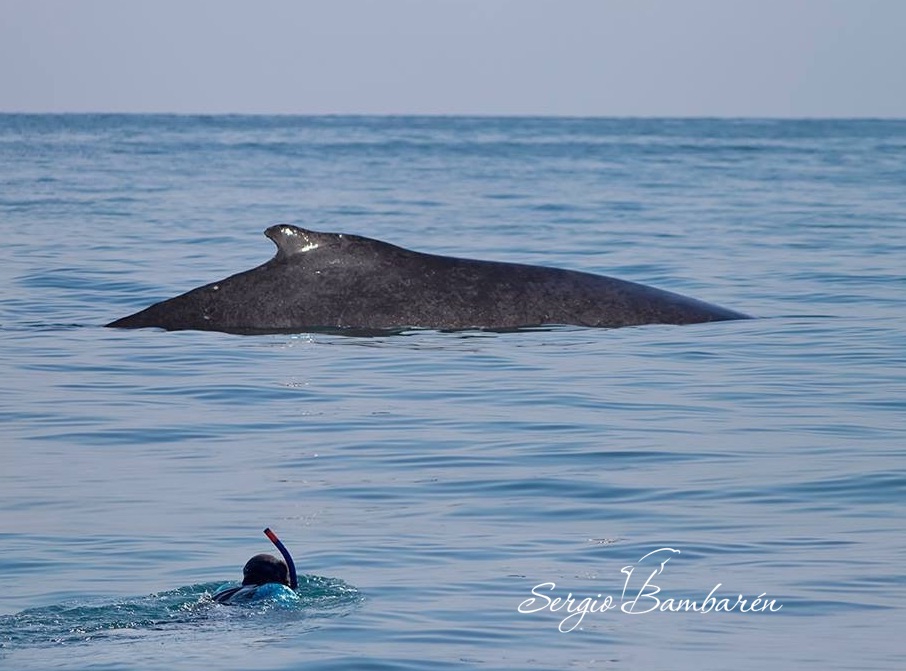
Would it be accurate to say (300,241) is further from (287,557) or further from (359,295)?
(287,557)

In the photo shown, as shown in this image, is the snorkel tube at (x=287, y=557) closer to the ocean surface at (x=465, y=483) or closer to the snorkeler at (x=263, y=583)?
the snorkeler at (x=263, y=583)

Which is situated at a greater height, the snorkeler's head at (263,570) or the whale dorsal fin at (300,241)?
the whale dorsal fin at (300,241)

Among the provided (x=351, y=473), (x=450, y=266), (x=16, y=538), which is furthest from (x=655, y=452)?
(x=450, y=266)

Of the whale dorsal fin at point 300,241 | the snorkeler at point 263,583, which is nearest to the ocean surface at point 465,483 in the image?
the snorkeler at point 263,583

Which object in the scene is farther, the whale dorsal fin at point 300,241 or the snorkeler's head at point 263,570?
the whale dorsal fin at point 300,241

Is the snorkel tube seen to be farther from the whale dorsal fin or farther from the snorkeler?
the whale dorsal fin

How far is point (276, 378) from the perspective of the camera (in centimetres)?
1291

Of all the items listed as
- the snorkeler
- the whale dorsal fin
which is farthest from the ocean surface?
the whale dorsal fin

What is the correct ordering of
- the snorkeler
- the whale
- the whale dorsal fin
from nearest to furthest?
1. the snorkeler
2. the whale dorsal fin
3. the whale

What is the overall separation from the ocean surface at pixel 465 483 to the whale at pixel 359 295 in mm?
156

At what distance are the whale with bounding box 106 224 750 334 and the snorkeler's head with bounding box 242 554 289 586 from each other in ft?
21.9

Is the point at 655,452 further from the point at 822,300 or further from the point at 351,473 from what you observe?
the point at 822,300

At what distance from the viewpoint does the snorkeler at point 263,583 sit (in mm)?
7105

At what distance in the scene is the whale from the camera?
14.1m
